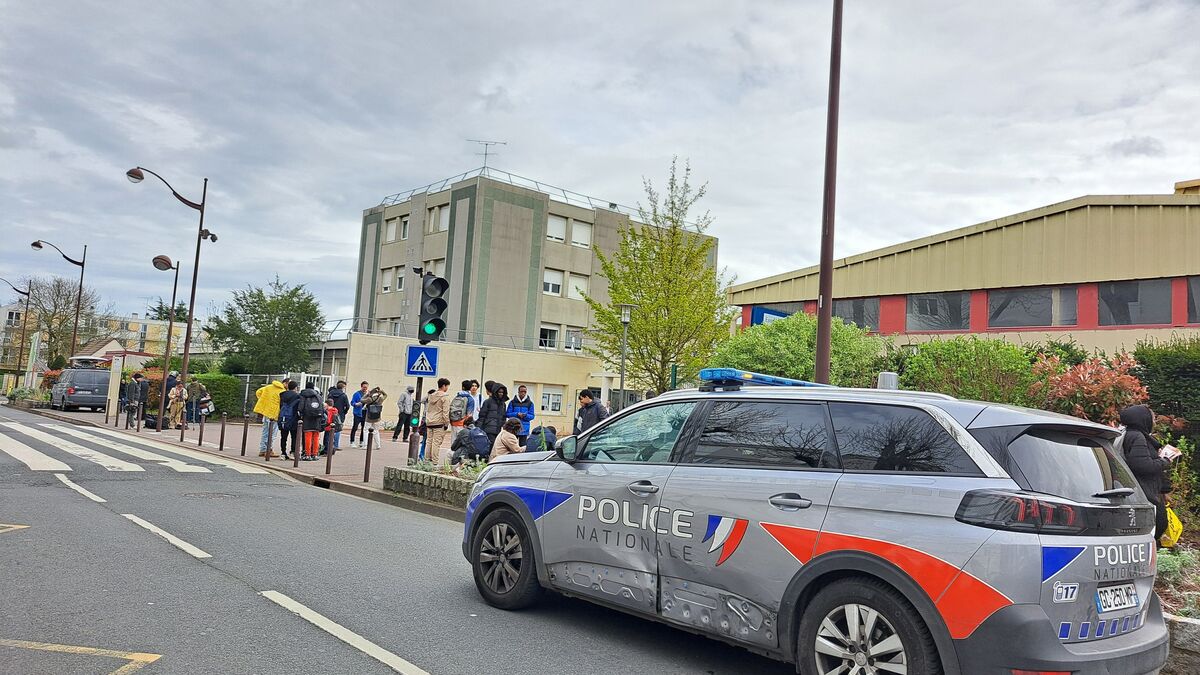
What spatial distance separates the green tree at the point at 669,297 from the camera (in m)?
27.1

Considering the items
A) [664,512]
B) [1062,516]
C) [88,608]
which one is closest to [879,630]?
[1062,516]

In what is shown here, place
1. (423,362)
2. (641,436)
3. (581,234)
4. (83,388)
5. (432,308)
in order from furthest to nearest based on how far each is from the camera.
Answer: (581,234) → (83,388) → (423,362) → (432,308) → (641,436)

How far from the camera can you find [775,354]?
72.1ft

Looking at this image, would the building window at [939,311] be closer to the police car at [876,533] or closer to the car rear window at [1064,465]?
the police car at [876,533]

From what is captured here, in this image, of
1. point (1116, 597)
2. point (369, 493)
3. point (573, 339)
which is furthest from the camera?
point (573, 339)

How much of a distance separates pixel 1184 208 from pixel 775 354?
10687 millimetres

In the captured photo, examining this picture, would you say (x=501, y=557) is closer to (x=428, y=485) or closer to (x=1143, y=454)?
(x=1143, y=454)

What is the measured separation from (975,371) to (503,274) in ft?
105

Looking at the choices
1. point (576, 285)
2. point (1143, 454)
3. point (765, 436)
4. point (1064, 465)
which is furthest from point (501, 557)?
point (576, 285)

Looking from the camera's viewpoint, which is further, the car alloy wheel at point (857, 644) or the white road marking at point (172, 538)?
the white road marking at point (172, 538)

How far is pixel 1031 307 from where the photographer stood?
78.1ft

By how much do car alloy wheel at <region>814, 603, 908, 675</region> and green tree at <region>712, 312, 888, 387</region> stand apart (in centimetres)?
1747

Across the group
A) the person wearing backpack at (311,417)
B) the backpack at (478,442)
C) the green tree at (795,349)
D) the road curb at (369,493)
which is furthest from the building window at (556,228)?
the backpack at (478,442)

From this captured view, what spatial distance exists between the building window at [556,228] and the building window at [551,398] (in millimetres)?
8656
